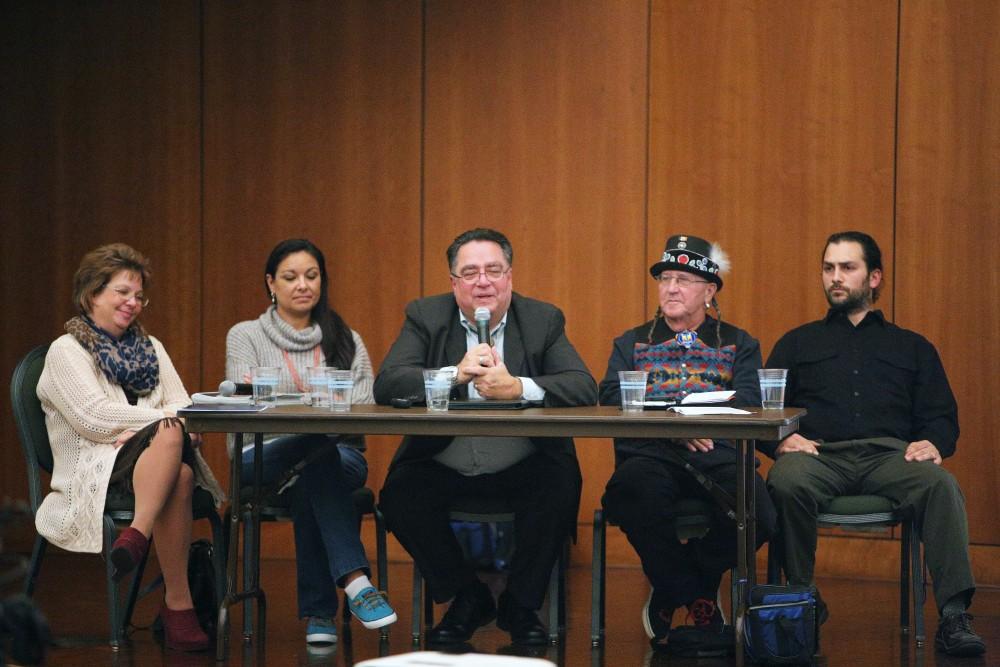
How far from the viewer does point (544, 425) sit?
3.62m

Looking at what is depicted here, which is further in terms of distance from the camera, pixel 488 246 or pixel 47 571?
pixel 47 571

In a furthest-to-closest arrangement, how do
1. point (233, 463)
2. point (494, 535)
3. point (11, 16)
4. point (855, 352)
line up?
1. point (11, 16)
2. point (855, 352)
3. point (494, 535)
4. point (233, 463)

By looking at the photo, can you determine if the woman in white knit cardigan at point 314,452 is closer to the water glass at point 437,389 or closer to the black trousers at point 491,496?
the black trousers at point 491,496

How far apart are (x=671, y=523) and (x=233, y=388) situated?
4.69 feet

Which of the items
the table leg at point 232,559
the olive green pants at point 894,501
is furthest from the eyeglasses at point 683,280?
the table leg at point 232,559

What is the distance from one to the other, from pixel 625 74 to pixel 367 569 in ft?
9.39

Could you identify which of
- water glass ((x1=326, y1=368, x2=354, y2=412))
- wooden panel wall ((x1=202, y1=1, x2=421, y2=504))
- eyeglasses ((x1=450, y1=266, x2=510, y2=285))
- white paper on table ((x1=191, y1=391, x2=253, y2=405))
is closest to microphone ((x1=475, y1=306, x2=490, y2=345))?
eyeglasses ((x1=450, y1=266, x2=510, y2=285))

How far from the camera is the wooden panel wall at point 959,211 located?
219 inches

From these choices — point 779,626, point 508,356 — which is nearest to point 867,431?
point 779,626

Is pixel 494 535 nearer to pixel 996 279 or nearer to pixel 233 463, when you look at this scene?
pixel 233 463

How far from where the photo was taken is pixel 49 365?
14.1ft

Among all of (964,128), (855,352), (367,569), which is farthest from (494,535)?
(964,128)

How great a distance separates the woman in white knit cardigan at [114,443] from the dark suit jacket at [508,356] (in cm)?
72

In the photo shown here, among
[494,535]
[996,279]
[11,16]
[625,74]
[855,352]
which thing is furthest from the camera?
[11,16]
